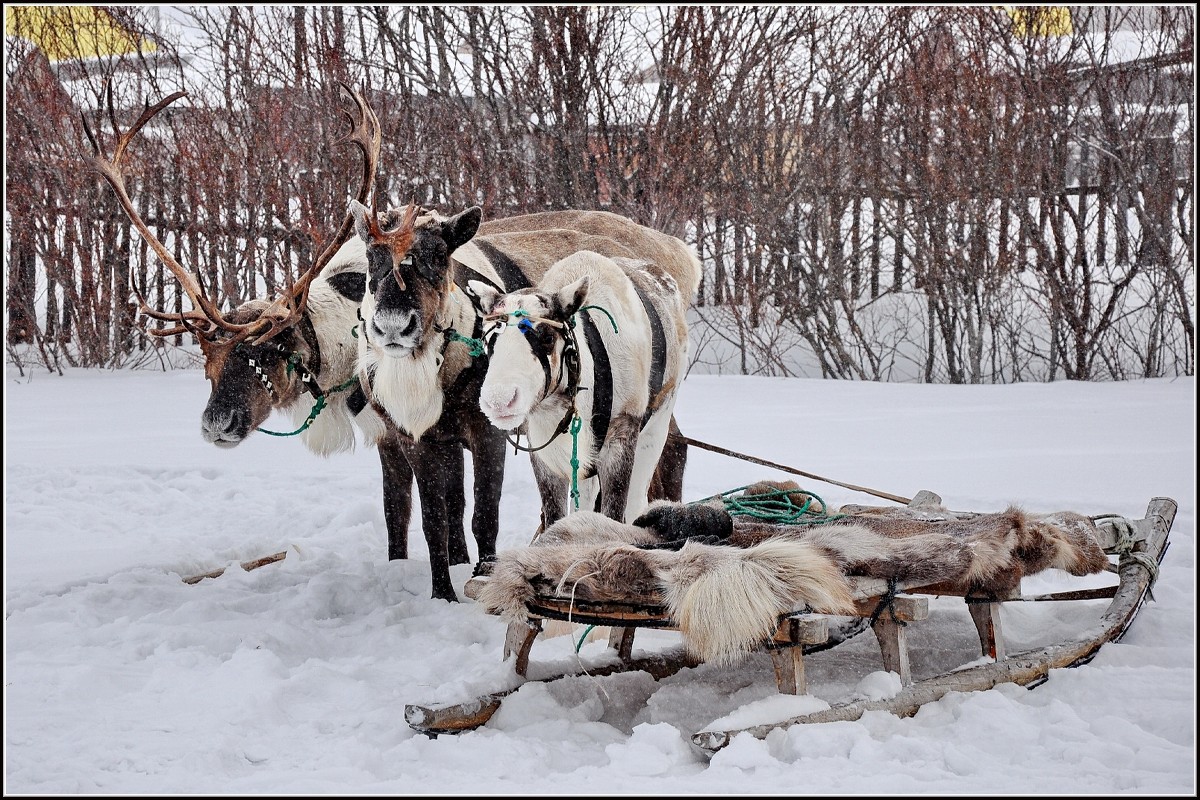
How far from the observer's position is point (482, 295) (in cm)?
429

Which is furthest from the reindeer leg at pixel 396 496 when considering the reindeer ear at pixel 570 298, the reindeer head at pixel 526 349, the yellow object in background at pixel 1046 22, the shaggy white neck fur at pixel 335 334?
the yellow object in background at pixel 1046 22

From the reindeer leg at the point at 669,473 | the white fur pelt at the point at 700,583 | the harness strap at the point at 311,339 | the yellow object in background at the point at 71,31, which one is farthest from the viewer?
the yellow object in background at the point at 71,31

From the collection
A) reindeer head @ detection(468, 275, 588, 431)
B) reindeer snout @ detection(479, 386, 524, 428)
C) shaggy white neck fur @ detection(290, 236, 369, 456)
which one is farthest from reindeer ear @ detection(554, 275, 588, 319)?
shaggy white neck fur @ detection(290, 236, 369, 456)

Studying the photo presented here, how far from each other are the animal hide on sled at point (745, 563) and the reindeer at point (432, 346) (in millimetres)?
1094

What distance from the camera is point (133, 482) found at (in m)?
7.20

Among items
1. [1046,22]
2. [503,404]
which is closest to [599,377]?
[503,404]

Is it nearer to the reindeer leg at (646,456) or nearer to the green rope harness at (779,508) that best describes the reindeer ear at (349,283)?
the reindeer leg at (646,456)

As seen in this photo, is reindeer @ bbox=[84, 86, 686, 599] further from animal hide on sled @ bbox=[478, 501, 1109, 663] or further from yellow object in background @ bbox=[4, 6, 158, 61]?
yellow object in background @ bbox=[4, 6, 158, 61]

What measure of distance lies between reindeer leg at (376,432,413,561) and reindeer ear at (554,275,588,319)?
5.03 feet

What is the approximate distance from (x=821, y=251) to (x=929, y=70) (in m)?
2.08

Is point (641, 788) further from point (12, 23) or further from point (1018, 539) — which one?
point (12, 23)

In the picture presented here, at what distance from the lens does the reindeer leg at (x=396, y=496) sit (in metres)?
5.26

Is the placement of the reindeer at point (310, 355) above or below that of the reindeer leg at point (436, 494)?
above

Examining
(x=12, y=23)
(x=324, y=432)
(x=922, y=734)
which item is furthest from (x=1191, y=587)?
(x=12, y=23)
